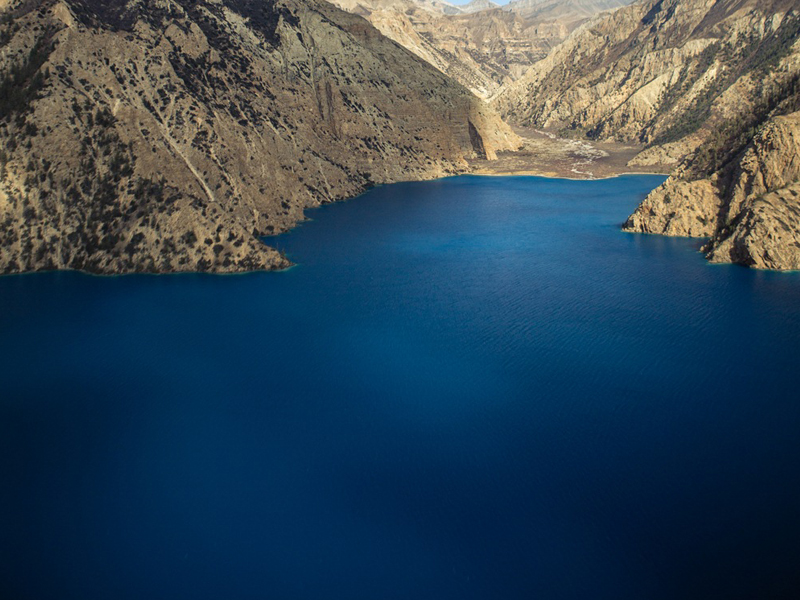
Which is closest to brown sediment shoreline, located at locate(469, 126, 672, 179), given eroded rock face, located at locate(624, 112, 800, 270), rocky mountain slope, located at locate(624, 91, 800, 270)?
rocky mountain slope, located at locate(624, 91, 800, 270)

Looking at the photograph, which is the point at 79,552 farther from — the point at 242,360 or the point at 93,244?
the point at 93,244

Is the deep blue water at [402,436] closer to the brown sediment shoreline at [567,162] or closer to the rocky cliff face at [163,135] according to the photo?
the rocky cliff face at [163,135]

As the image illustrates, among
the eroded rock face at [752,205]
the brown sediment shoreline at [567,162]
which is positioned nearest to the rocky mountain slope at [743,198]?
the eroded rock face at [752,205]

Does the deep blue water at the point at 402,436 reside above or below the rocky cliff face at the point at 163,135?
below

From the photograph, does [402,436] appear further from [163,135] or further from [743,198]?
[163,135]

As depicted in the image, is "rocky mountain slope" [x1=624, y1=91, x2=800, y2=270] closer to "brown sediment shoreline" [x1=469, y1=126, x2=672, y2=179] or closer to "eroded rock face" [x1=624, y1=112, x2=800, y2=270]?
"eroded rock face" [x1=624, y1=112, x2=800, y2=270]

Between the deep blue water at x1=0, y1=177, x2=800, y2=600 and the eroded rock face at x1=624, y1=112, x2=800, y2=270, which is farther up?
the eroded rock face at x1=624, y1=112, x2=800, y2=270
